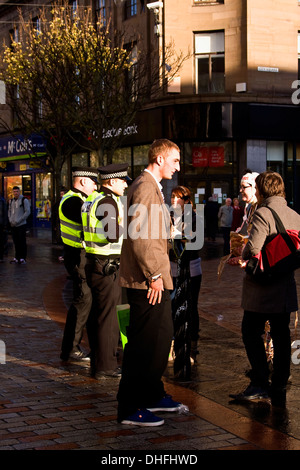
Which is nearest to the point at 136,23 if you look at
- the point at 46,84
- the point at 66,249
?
the point at 46,84

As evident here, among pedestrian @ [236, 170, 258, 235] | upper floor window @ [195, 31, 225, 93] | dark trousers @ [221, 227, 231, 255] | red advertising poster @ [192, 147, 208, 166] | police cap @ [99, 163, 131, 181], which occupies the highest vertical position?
upper floor window @ [195, 31, 225, 93]

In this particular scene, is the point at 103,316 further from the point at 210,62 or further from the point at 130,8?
the point at 130,8

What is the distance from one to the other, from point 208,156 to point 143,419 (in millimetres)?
23279

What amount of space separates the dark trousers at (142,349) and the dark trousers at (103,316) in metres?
1.34

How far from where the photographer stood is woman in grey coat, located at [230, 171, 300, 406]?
19.1 ft

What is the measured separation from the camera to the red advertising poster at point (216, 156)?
2792 centimetres

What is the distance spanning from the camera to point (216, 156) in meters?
28.0

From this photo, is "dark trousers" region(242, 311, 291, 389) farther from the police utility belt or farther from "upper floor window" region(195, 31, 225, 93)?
"upper floor window" region(195, 31, 225, 93)

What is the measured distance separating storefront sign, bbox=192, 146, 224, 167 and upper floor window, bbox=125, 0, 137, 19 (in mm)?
6313


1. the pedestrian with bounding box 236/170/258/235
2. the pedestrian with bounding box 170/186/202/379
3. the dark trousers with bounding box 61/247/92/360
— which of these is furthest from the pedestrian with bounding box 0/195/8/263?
the pedestrian with bounding box 236/170/258/235

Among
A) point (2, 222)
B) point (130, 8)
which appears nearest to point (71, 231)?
point (2, 222)

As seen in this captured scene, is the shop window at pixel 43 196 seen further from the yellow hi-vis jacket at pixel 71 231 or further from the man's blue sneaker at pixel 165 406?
the man's blue sneaker at pixel 165 406

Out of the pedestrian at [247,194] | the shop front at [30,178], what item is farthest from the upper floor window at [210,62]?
the pedestrian at [247,194]
